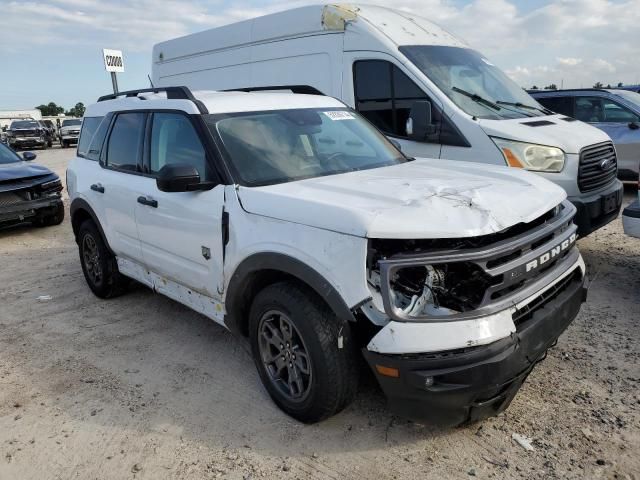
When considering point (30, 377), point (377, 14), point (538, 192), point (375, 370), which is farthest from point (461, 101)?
point (30, 377)

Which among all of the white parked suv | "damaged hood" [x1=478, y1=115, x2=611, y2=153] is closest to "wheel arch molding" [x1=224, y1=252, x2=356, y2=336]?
the white parked suv

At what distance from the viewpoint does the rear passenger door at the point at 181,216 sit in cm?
339

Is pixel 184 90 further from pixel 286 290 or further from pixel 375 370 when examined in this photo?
pixel 375 370

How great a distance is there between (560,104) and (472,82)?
4.18 m

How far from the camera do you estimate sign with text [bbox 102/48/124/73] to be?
10898mm

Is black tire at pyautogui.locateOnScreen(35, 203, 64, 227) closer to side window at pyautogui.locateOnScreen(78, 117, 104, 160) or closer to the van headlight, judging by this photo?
side window at pyautogui.locateOnScreen(78, 117, 104, 160)

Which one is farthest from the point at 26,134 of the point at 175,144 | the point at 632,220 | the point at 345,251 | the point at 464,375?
the point at 464,375

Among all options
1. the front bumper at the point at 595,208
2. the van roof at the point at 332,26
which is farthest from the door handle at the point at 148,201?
the front bumper at the point at 595,208

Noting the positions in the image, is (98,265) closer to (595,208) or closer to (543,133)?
(543,133)

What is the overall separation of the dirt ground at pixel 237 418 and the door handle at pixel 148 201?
43.8 inches

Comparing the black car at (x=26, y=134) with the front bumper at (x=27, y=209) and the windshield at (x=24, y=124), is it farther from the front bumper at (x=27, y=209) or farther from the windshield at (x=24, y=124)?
the front bumper at (x=27, y=209)

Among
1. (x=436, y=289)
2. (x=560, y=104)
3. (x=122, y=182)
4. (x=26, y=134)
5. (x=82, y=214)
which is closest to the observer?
(x=436, y=289)

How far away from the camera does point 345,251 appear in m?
2.54

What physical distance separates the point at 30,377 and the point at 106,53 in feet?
29.0
